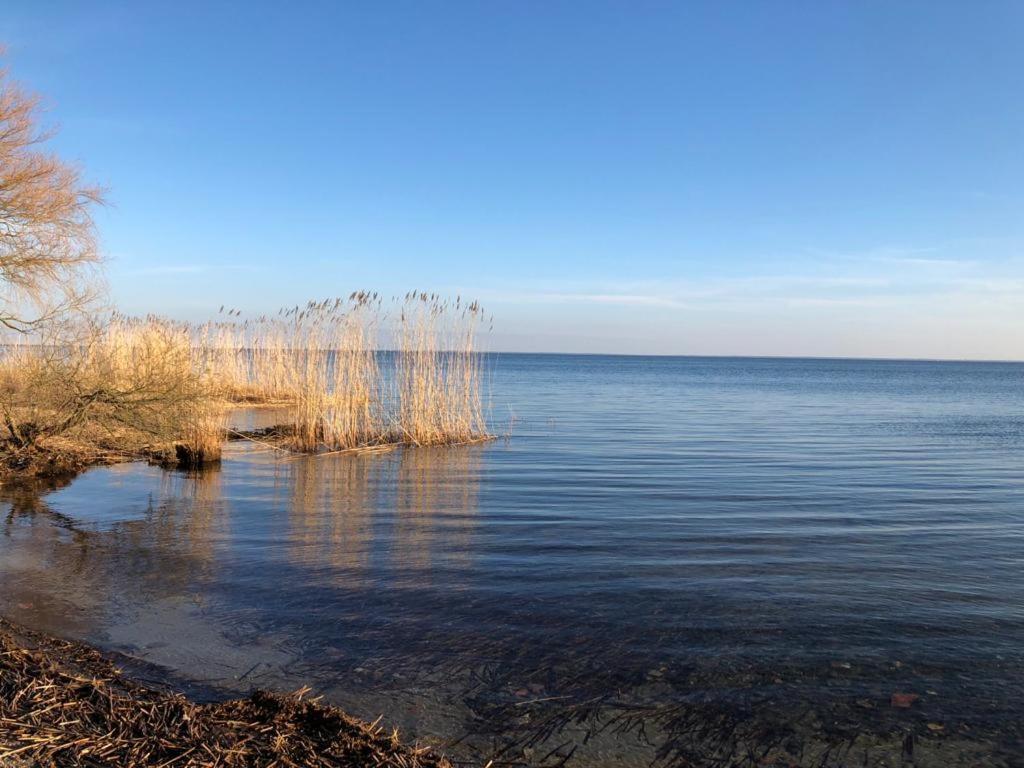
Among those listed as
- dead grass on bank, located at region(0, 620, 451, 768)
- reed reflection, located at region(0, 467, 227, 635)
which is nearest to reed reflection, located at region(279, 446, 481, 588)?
reed reflection, located at region(0, 467, 227, 635)

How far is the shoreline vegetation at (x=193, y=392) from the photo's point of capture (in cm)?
1230

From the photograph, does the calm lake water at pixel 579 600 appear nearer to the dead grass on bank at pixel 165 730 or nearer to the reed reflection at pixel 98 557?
the reed reflection at pixel 98 557

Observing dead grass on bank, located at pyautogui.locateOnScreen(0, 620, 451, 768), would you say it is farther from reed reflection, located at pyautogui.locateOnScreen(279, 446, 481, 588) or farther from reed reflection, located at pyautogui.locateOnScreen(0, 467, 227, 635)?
reed reflection, located at pyautogui.locateOnScreen(279, 446, 481, 588)

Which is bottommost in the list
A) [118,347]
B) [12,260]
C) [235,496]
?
[235,496]

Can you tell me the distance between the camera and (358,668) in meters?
5.16

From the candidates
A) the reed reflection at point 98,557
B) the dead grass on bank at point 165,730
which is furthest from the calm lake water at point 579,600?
the dead grass on bank at point 165,730

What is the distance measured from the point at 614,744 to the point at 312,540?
206 inches

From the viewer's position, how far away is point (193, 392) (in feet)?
42.5

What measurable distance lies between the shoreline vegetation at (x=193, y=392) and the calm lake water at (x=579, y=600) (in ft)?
2.64

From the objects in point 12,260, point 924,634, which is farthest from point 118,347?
point 924,634

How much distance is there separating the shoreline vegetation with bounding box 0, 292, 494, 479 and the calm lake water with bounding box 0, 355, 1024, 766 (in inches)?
31.7

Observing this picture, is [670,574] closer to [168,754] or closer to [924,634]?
[924,634]

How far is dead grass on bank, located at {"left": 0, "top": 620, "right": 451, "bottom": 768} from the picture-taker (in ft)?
11.2

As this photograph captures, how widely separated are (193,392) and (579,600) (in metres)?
8.78
